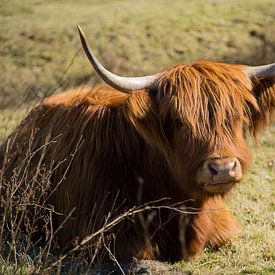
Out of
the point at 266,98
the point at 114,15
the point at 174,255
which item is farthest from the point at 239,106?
the point at 114,15

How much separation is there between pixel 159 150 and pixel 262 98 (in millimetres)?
815

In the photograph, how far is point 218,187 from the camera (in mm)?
4352

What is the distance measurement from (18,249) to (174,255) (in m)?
1.12

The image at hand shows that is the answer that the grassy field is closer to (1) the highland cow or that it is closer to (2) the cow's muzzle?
(1) the highland cow

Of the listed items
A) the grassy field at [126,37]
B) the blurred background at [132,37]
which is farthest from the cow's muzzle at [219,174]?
the blurred background at [132,37]

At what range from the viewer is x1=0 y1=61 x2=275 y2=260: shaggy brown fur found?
4.59 metres

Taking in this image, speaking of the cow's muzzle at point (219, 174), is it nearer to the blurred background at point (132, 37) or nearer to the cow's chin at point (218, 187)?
the cow's chin at point (218, 187)

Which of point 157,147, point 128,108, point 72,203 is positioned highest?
point 128,108

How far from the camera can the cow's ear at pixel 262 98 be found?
4953mm

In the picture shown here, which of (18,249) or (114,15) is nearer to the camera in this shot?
(18,249)

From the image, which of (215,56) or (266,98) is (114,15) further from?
(266,98)

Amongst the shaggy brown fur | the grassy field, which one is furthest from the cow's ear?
the grassy field

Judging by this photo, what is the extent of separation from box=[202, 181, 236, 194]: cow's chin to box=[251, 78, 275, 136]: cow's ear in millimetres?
767

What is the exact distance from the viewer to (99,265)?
15.7 ft
